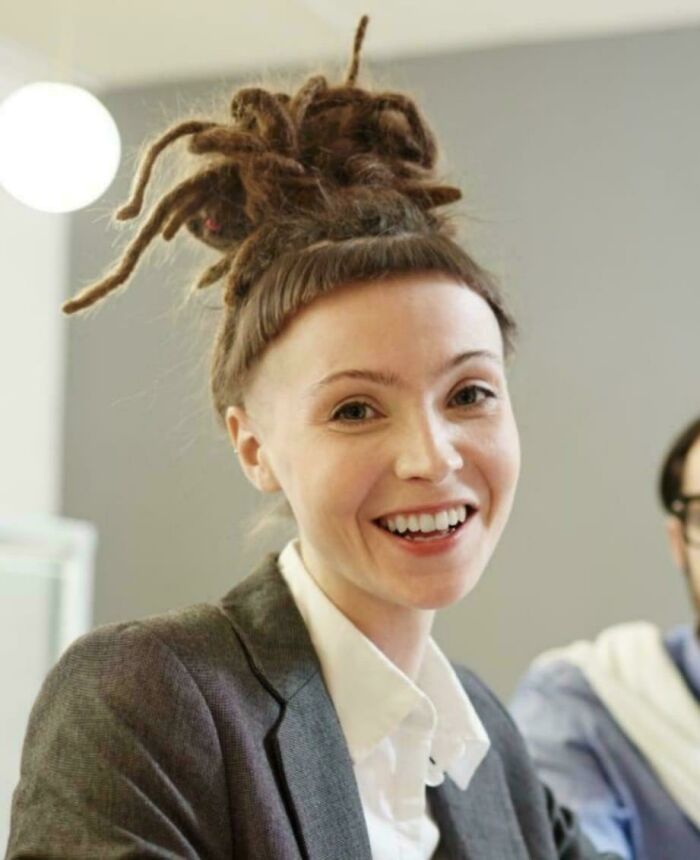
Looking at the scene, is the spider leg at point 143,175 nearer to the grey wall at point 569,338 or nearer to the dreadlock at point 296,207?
the dreadlock at point 296,207

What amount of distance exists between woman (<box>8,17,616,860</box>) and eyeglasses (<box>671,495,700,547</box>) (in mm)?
776

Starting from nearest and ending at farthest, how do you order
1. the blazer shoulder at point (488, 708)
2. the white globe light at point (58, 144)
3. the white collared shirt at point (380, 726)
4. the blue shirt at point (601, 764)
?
the white collared shirt at point (380, 726) → the blazer shoulder at point (488, 708) → the blue shirt at point (601, 764) → the white globe light at point (58, 144)

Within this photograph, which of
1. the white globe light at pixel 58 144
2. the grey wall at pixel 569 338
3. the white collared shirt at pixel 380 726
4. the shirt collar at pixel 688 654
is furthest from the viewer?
the grey wall at pixel 569 338

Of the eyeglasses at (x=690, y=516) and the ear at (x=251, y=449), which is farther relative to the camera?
the eyeglasses at (x=690, y=516)

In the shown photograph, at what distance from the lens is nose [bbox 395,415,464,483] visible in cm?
114

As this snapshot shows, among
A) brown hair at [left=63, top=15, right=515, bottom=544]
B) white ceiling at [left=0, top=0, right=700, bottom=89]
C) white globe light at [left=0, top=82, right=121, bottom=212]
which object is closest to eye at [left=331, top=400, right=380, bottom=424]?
brown hair at [left=63, top=15, right=515, bottom=544]

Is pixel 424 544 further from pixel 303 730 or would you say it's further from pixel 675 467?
pixel 675 467

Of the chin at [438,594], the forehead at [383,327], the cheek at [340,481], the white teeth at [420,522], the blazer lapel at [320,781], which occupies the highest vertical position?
the forehead at [383,327]

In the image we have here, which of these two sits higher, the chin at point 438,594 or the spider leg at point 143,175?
the spider leg at point 143,175

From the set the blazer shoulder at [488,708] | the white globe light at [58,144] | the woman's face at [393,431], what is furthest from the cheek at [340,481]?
the white globe light at [58,144]

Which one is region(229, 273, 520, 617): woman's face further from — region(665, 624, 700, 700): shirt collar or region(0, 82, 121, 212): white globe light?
region(0, 82, 121, 212): white globe light

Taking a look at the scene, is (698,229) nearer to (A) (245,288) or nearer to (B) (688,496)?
(B) (688,496)

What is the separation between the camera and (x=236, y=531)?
364 cm

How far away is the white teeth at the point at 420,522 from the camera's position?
3.83ft
